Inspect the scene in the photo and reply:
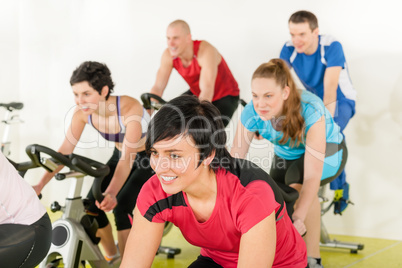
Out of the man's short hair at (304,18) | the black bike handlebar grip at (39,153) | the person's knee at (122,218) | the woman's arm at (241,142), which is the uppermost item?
the man's short hair at (304,18)

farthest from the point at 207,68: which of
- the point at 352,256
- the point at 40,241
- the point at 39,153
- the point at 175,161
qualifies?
the point at 175,161

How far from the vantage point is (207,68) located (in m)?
3.36

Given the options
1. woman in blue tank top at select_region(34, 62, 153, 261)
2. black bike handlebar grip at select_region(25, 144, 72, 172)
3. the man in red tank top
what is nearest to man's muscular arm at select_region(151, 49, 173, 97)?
the man in red tank top

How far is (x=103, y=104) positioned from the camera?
284 centimetres

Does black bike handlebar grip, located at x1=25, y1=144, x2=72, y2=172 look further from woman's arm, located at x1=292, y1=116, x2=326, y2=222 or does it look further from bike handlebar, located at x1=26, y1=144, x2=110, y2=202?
woman's arm, located at x1=292, y1=116, x2=326, y2=222

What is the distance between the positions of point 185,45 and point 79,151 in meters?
1.92

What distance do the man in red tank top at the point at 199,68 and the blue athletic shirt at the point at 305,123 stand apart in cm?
75

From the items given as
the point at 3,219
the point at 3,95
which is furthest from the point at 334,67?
the point at 3,95

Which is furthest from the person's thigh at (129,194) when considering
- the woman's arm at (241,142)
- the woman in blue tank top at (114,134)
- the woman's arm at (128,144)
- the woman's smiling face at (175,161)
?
the woman's smiling face at (175,161)

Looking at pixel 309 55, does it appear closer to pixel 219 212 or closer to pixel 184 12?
pixel 184 12

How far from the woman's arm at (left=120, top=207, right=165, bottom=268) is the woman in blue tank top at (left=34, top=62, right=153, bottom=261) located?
1035mm

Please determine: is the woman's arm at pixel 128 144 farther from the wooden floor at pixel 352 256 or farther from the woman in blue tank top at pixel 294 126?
the wooden floor at pixel 352 256

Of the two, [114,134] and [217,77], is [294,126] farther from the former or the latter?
[217,77]

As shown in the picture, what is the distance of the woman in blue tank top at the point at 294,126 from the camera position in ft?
7.51
